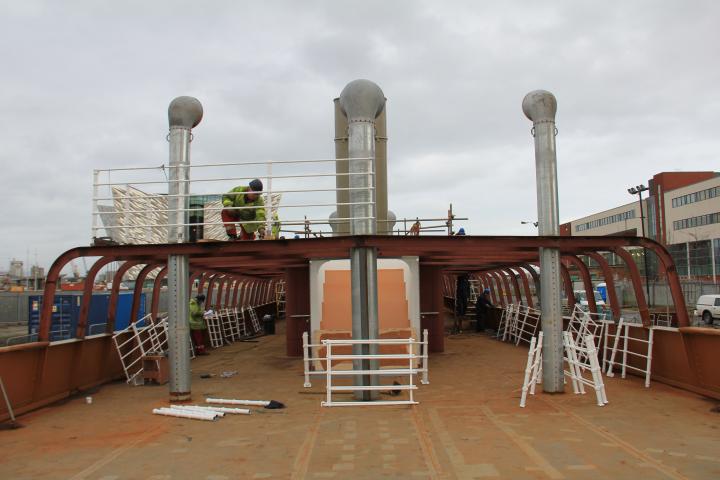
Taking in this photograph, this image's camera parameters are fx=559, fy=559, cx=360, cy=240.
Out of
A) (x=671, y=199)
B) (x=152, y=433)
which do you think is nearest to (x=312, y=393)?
(x=152, y=433)

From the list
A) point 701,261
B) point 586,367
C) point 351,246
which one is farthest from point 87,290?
point 701,261

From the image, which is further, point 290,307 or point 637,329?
point 290,307

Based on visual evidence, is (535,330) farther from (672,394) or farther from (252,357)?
(252,357)

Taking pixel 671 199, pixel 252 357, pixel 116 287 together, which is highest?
pixel 671 199

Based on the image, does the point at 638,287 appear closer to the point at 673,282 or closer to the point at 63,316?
the point at 673,282

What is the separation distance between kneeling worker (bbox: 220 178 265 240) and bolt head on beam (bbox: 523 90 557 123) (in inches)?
204

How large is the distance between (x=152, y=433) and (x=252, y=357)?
324 inches

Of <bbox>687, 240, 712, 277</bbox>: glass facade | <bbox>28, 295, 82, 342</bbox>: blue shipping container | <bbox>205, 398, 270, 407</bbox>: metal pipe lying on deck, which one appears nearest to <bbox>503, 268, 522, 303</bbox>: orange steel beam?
<bbox>205, 398, 270, 407</bbox>: metal pipe lying on deck

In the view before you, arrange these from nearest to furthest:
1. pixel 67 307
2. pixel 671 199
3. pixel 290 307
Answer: pixel 290 307, pixel 67 307, pixel 671 199

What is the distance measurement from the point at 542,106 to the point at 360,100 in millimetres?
3305

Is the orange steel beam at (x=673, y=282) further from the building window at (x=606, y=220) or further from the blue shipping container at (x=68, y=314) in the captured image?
the building window at (x=606, y=220)

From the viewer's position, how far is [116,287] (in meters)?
11.9

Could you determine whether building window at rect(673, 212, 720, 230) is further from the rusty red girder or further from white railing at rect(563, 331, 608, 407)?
white railing at rect(563, 331, 608, 407)

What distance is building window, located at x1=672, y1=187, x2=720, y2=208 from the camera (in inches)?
2304
